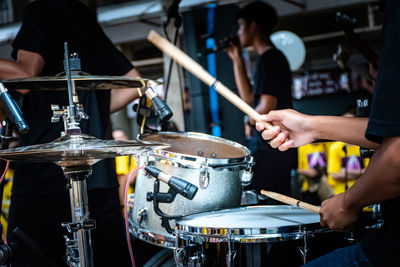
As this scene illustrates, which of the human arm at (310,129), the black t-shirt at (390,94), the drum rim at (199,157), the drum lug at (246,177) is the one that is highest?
the black t-shirt at (390,94)

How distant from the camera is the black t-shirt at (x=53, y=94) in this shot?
1922 millimetres

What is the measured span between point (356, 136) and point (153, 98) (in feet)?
2.47

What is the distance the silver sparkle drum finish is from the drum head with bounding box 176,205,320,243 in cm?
13

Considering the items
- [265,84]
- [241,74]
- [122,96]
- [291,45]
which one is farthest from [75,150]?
[291,45]

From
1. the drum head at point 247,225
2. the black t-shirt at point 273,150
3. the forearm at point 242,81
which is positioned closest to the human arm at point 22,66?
the drum head at point 247,225

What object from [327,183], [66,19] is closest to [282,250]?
[66,19]

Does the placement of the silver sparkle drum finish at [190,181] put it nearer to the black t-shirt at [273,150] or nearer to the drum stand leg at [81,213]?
the drum stand leg at [81,213]

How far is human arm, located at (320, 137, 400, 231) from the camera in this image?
979 mm

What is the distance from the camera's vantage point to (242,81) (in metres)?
3.31

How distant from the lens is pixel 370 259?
1104mm

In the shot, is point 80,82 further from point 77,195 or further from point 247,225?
point 247,225

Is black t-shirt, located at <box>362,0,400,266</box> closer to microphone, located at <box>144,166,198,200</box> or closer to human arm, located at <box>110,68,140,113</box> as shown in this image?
microphone, located at <box>144,166,198,200</box>

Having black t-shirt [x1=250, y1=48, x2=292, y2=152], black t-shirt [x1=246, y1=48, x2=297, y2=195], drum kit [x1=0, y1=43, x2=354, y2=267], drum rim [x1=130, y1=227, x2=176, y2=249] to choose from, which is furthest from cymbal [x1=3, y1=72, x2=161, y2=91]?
black t-shirt [x1=250, y1=48, x2=292, y2=152]

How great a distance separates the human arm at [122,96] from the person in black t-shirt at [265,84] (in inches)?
30.2
